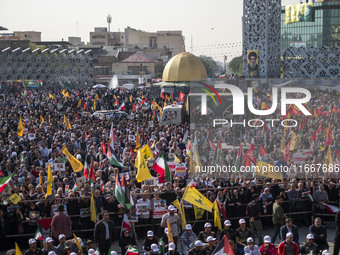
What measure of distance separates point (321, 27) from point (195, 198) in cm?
10101

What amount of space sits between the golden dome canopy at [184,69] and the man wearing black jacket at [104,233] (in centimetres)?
4494

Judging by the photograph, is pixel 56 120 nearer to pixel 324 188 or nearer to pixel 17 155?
pixel 17 155

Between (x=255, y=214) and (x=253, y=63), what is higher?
(x=253, y=63)

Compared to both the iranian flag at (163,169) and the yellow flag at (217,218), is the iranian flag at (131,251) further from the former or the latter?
the iranian flag at (163,169)

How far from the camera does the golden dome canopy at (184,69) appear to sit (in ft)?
185

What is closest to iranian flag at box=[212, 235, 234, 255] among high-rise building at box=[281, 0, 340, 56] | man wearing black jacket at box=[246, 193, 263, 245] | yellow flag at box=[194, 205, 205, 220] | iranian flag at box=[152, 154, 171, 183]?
man wearing black jacket at box=[246, 193, 263, 245]

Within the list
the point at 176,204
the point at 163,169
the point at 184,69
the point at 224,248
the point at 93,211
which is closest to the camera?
the point at 224,248

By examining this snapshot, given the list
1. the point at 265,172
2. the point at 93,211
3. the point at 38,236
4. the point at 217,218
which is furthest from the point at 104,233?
the point at 265,172

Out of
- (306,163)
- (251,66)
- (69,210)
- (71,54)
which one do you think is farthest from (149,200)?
(71,54)

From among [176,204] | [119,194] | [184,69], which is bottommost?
[176,204]

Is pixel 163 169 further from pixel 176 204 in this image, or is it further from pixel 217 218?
pixel 217 218

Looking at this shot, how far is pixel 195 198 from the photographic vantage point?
465 inches

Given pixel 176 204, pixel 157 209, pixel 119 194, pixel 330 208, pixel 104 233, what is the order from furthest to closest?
pixel 330 208
pixel 157 209
pixel 176 204
pixel 119 194
pixel 104 233

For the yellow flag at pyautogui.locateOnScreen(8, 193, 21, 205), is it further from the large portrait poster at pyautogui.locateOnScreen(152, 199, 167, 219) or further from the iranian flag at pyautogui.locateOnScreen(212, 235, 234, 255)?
the iranian flag at pyautogui.locateOnScreen(212, 235, 234, 255)
